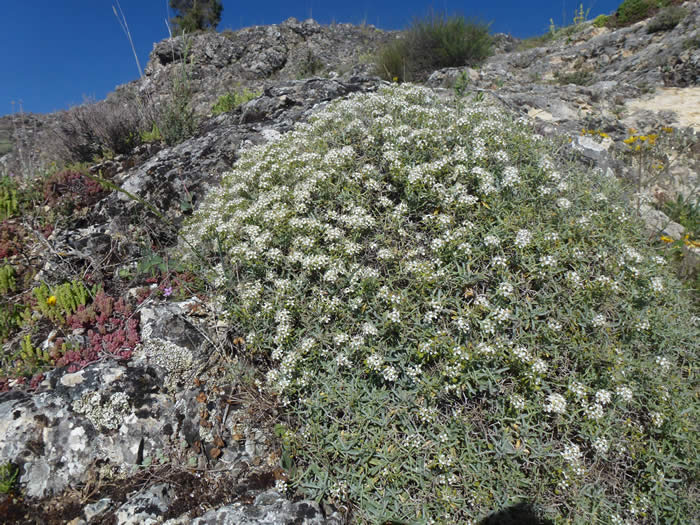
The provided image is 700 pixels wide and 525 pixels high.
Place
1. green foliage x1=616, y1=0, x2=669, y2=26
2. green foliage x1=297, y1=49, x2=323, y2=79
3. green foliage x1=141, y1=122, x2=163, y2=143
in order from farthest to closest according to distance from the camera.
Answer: green foliage x1=616, y1=0, x2=669, y2=26 < green foliage x1=297, y1=49, x2=323, y2=79 < green foliage x1=141, y1=122, x2=163, y2=143

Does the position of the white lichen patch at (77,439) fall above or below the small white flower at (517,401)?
above

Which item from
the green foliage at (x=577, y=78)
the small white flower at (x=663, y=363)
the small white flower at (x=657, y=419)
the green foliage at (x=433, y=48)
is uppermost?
the green foliage at (x=433, y=48)

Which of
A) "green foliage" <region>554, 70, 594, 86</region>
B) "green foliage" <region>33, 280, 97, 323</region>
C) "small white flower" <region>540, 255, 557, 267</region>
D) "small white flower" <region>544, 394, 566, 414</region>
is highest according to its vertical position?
"green foliage" <region>554, 70, 594, 86</region>

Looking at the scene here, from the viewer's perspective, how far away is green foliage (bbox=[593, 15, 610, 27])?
1531 cm

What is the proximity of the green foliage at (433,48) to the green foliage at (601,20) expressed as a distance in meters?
8.89

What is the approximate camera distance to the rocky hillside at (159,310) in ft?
8.27

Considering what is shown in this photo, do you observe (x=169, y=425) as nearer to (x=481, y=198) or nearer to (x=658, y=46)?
(x=481, y=198)

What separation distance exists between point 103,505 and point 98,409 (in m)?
0.72

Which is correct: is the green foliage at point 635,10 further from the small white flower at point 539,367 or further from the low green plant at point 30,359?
the low green plant at point 30,359

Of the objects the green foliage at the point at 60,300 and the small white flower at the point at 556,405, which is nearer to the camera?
the small white flower at the point at 556,405

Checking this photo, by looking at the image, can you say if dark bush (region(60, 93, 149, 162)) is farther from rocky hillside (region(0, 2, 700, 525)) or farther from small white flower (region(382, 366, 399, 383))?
small white flower (region(382, 366, 399, 383))

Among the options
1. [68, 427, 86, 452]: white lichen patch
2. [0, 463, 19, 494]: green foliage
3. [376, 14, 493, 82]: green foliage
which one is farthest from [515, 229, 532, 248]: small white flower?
[376, 14, 493, 82]: green foliage

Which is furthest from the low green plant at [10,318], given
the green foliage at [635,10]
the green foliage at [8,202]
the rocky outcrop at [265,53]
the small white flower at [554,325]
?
the green foliage at [635,10]

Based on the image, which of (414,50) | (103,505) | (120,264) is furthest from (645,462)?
(414,50)
